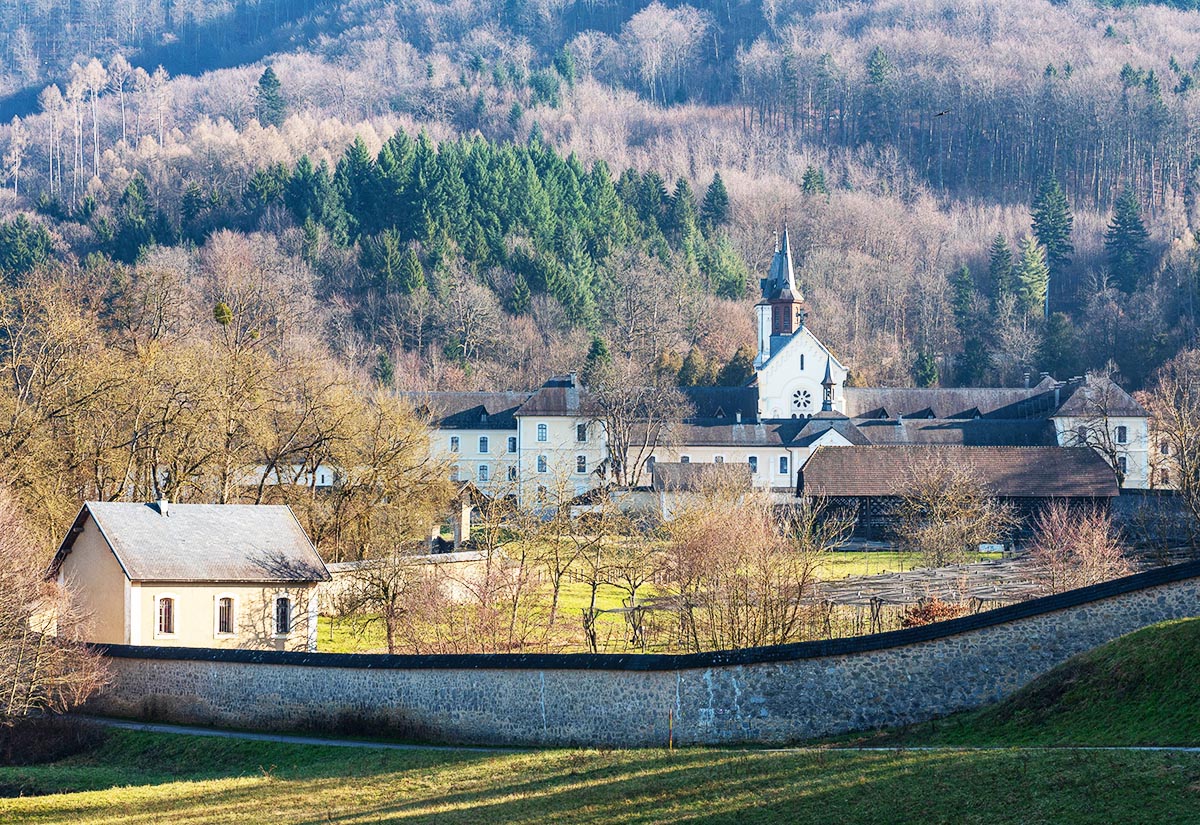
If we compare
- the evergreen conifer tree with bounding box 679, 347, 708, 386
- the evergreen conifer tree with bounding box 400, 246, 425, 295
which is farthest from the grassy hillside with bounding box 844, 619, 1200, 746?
the evergreen conifer tree with bounding box 400, 246, 425, 295

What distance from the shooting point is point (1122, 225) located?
108 m

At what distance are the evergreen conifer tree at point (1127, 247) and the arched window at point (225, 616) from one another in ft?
281

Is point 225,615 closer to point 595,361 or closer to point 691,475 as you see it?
point 691,475

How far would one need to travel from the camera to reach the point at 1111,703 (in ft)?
59.4

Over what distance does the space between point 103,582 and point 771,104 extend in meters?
129

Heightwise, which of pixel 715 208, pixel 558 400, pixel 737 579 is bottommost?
pixel 737 579

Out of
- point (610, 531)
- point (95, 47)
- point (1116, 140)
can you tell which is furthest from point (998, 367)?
point (95, 47)

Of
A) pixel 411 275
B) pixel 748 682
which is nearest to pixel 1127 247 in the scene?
pixel 411 275

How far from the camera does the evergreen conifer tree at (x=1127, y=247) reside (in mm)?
106125

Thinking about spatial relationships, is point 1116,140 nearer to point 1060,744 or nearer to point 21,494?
point 21,494

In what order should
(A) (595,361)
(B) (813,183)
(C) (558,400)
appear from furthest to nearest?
(B) (813,183) → (A) (595,361) → (C) (558,400)

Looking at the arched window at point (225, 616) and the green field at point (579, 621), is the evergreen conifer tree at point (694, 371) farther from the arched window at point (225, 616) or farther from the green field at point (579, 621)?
the arched window at point (225, 616)

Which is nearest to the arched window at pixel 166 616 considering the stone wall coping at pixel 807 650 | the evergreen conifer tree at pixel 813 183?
the stone wall coping at pixel 807 650

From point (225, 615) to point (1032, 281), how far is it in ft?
263
